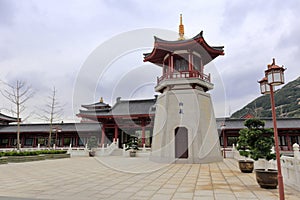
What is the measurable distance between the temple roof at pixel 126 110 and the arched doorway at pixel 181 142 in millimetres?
8910

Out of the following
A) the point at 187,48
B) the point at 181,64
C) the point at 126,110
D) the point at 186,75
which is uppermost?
the point at 187,48

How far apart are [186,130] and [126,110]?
12780mm

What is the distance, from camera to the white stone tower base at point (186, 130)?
1251 cm

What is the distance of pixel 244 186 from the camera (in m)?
6.03

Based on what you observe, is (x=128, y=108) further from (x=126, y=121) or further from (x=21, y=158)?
(x=21, y=158)

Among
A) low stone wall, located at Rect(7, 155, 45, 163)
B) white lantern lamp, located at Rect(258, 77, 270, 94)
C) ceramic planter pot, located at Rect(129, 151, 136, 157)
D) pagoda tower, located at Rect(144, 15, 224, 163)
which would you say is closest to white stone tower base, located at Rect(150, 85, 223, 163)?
pagoda tower, located at Rect(144, 15, 224, 163)

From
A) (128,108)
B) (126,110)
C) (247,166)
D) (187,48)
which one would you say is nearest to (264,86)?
(247,166)

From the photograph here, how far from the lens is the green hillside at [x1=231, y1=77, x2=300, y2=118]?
5946 centimetres

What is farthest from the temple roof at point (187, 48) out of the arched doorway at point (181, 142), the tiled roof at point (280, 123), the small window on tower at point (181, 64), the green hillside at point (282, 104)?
the green hillside at point (282, 104)

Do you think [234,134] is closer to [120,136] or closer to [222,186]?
[120,136]

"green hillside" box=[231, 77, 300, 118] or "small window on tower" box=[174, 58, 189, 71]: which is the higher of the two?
"green hillside" box=[231, 77, 300, 118]

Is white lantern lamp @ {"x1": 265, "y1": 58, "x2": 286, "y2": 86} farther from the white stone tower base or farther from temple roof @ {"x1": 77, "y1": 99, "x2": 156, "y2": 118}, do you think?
temple roof @ {"x1": 77, "y1": 99, "x2": 156, "y2": 118}

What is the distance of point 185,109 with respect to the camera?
1307cm

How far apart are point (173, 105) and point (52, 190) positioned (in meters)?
8.91
